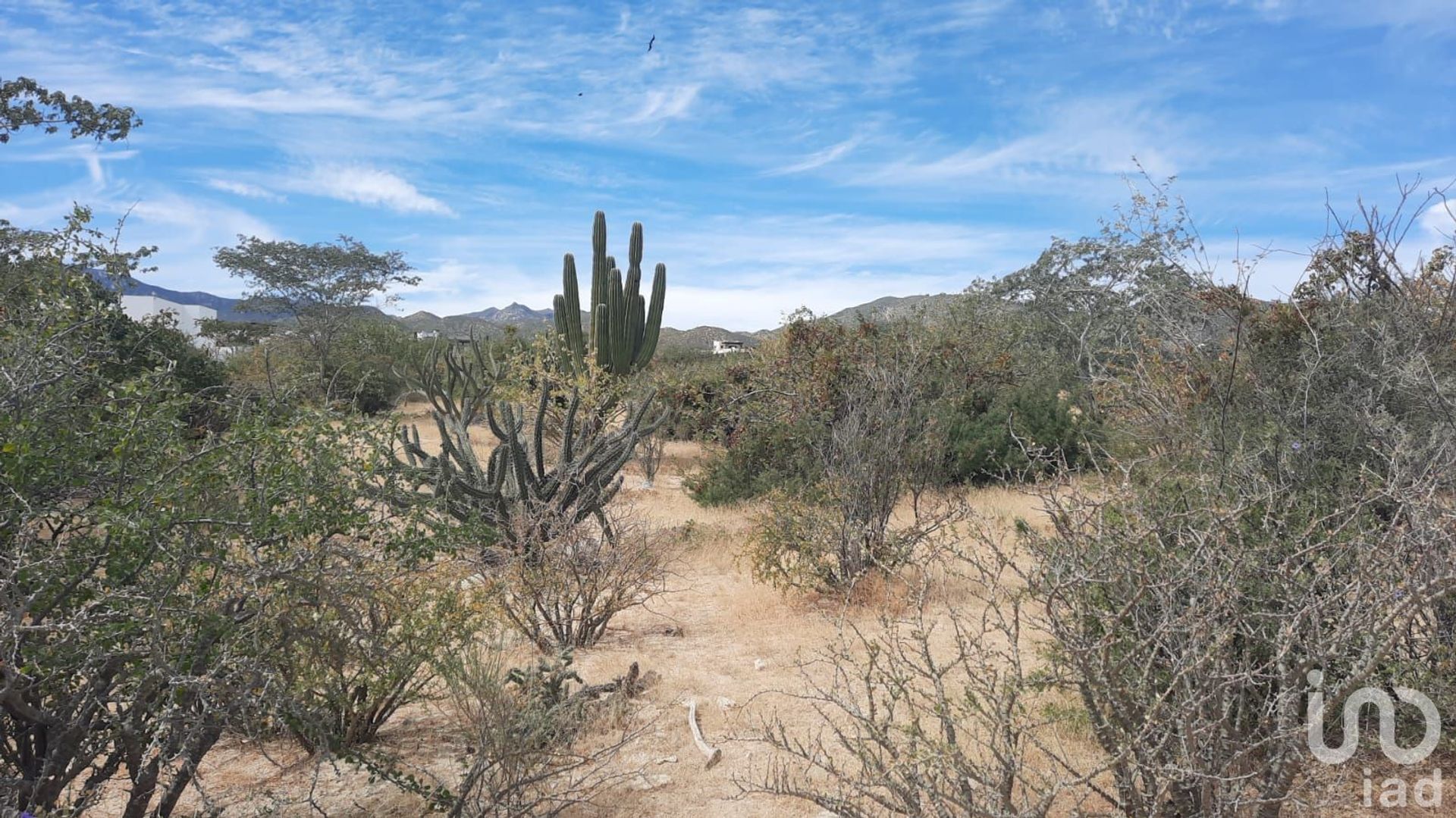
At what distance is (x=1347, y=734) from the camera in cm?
335

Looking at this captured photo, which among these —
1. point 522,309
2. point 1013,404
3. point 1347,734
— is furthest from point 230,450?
point 522,309

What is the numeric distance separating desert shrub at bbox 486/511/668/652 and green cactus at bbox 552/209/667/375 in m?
9.80

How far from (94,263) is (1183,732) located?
13.7 ft

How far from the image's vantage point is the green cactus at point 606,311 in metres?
16.4

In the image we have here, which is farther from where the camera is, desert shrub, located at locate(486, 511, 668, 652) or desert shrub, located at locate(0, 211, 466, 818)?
desert shrub, located at locate(486, 511, 668, 652)

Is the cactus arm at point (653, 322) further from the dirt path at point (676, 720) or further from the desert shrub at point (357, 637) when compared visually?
the desert shrub at point (357, 637)

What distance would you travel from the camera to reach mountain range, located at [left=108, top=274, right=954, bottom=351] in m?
21.7

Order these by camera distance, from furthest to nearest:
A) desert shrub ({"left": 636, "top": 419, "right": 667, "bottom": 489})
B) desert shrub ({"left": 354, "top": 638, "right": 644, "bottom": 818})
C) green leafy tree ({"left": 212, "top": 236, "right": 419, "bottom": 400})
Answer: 1. green leafy tree ({"left": 212, "top": 236, "right": 419, "bottom": 400})
2. desert shrub ({"left": 636, "top": 419, "right": 667, "bottom": 489})
3. desert shrub ({"left": 354, "top": 638, "right": 644, "bottom": 818})

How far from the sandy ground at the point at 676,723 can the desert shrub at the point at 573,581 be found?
0.74ft

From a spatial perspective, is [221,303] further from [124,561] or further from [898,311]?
[124,561]

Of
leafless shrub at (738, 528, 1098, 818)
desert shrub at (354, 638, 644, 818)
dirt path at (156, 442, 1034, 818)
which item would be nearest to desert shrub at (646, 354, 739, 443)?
dirt path at (156, 442, 1034, 818)

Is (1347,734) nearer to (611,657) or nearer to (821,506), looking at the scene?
(611,657)

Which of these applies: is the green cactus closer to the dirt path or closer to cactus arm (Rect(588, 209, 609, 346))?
cactus arm (Rect(588, 209, 609, 346))

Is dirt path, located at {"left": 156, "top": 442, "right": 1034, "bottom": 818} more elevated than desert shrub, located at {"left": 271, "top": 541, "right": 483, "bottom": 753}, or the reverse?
desert shrub, located at {"left": 271, "top": 541, "right": 483, "bottom": 753}
